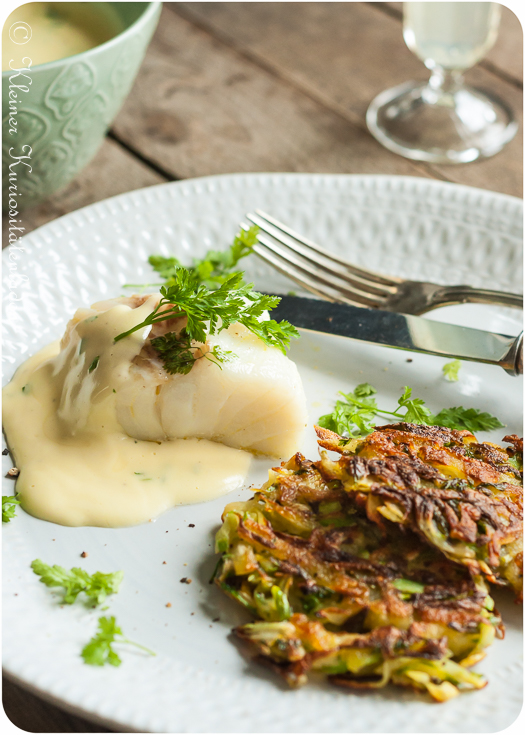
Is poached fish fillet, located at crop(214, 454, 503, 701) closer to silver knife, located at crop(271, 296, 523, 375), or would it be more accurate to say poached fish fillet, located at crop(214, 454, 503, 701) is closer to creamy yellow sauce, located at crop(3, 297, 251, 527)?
creamy yellow sauce, located at crop(3, 297, 251, 527)

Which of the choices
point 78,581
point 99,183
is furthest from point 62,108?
point 78,581

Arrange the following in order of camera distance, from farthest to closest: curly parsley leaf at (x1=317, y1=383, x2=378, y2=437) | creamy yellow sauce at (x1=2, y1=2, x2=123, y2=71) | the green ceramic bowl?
creamy yellow sauce at (x1=2, y1=2, x2=123, y2=71) < the green ceramic bowl < curly parsley leaf at (x1=317, y1=383, x2=378, y2=437)

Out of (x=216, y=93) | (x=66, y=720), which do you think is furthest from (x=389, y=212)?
(x=66, y=720)

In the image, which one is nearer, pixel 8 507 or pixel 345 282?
pixel 8 507

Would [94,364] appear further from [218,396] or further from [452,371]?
[452,371]

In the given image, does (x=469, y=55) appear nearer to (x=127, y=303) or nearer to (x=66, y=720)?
(x=127, y=303)

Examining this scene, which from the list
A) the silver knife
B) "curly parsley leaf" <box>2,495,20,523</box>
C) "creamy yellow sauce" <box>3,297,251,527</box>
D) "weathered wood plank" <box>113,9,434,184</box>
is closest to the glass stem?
"weathered wood plank" <box>113,9,434,184</box>
